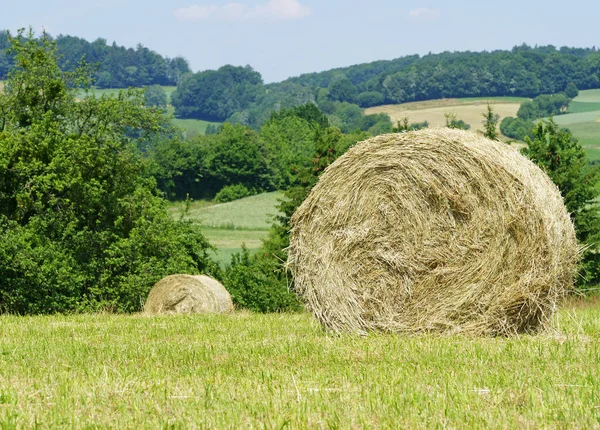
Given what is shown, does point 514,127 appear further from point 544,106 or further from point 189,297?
point 189,297

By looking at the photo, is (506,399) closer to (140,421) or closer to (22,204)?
(140,421)

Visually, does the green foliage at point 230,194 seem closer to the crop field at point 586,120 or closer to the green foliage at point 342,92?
the crop field at point 586,120

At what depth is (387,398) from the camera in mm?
6160

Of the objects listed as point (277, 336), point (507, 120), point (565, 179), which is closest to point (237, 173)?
point (507, 120)

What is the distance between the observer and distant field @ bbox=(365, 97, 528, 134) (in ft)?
393

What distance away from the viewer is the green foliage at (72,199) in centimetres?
2272

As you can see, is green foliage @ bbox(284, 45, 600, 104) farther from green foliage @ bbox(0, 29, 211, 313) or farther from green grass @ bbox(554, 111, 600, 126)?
green foliage @ bbox(0, 29, 211, 313)

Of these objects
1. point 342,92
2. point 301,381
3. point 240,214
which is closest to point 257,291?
point 301,381

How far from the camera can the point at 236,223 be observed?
7494 cm

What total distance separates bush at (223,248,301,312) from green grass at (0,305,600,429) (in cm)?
1631

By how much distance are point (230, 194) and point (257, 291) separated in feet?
229

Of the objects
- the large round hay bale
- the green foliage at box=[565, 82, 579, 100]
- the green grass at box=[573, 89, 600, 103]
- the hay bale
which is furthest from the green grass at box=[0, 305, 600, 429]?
the green foliage at box=[565, 82, 579, 100]

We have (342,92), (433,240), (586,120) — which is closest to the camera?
(433,240)

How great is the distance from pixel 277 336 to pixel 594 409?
529cm
